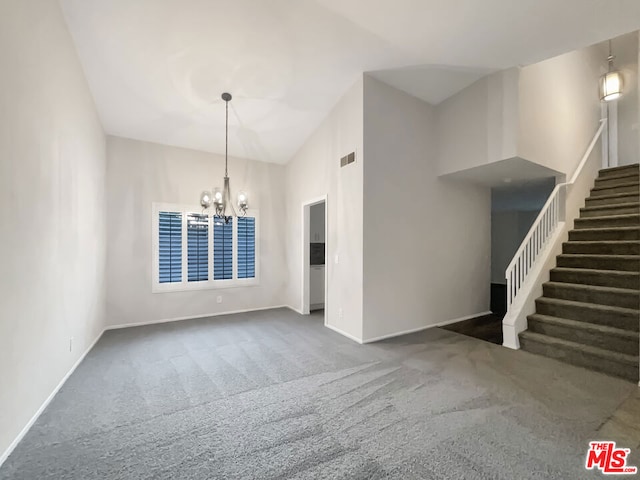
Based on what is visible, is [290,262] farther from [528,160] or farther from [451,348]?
[528,160]

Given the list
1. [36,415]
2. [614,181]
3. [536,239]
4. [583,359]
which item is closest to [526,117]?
[536,239]

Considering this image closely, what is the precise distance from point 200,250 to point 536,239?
5751 millimetres

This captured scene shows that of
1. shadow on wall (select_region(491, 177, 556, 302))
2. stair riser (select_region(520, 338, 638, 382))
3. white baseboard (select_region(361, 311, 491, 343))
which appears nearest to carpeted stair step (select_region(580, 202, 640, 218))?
shadow on wall (select_region(491, 177, 556, 302))

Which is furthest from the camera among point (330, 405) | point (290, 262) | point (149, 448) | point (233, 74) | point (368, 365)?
point (290, 262)

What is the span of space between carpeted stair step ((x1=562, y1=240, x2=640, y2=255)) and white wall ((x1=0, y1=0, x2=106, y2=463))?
6.66 m

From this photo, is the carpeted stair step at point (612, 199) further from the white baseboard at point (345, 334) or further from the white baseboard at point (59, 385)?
the white baseboard at point (59, 385)

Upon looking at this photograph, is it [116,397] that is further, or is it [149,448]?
[116,397]

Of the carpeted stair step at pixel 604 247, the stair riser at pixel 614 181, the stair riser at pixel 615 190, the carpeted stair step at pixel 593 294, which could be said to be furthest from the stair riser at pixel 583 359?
the stair riser at pixel 614 181

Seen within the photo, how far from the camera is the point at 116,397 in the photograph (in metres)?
2.69

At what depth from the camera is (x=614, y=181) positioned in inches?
218

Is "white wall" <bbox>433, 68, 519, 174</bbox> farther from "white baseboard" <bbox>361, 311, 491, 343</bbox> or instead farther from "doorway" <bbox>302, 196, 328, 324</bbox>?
"white baseboard" <bbox>361, 311, 491, 343</bbox>

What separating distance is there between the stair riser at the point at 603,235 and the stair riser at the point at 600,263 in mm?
554

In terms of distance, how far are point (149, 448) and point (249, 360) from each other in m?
1.55

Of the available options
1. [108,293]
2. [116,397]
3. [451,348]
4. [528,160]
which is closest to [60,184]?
[116,397]
